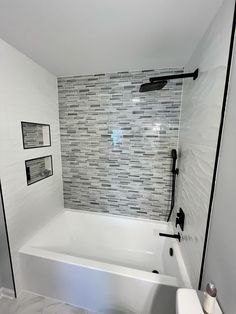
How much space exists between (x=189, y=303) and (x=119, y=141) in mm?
1541

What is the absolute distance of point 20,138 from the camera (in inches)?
55.2

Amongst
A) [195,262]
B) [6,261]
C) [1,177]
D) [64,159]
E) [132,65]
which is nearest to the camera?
[195,262]

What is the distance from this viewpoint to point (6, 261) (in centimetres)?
138

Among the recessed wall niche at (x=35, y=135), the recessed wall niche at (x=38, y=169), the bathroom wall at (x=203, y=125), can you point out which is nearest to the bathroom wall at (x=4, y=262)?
the recessed wall niche at (x=38, y=169)

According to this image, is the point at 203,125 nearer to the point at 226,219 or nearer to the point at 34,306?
the point at 226,219

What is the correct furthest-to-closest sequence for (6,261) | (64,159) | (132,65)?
(64,159), (132,65), (6,261)

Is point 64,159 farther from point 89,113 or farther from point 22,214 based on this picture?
point 22,214

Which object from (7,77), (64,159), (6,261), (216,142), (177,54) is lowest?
(6,261)

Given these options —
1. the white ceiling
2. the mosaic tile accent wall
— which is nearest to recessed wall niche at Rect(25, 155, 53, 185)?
the mosaic tile accent wall

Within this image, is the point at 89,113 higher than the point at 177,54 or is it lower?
lower

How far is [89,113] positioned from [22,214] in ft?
4.41

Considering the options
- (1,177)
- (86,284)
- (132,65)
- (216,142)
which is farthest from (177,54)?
(86,284)

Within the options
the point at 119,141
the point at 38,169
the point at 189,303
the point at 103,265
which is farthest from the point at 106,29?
the point at 103,265

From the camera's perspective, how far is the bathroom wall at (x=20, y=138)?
1260 millimetres
